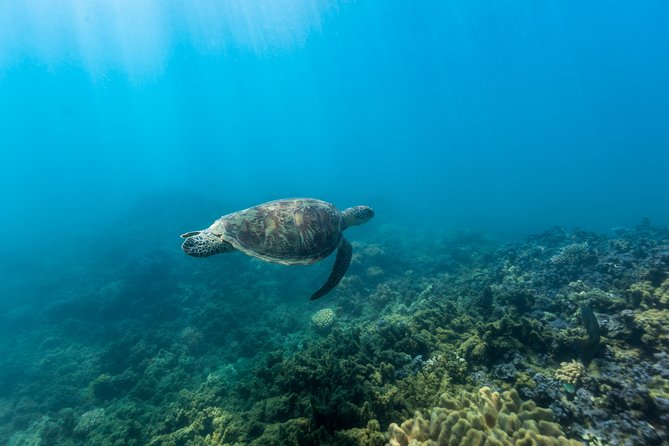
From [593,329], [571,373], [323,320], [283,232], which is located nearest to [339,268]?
[283,232]

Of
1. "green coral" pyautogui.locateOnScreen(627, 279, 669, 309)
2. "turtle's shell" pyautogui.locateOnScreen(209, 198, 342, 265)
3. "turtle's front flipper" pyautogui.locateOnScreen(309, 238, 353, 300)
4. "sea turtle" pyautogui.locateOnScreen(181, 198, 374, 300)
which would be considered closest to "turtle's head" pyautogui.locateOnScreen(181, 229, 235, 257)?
"sea turtle" pyautogui.locateOnScreen(181, 198, 374, 300)

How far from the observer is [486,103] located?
174 metres

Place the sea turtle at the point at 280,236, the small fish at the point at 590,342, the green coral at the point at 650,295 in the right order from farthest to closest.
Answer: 1. the sea turtle at the point at 280,236
2. the green coral at the point at 650,295
3. the small fish at the point at 590,342

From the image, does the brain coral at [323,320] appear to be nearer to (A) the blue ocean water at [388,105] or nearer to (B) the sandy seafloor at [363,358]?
(B) the sandy seafloor at [363,358]

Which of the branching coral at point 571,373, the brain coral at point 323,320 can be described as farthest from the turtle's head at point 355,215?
the branching coral at point 571,373

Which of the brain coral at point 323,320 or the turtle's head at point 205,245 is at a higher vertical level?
the turtle's head at point 205,245

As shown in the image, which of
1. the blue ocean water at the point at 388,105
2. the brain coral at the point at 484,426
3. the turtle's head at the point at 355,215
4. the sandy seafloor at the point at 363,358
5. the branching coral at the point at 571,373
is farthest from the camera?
the blue ocean water at the point at 388,105

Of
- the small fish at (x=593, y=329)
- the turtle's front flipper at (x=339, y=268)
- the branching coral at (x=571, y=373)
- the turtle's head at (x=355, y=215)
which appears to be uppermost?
the turtle's head at (x=355, y=215)

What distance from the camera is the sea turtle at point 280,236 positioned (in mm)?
6520

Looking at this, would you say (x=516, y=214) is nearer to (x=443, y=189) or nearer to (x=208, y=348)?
(x=443, y=189)

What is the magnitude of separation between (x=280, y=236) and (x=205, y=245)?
1.70m

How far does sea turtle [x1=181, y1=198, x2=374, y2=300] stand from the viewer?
6520mm

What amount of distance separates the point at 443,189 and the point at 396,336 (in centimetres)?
8258

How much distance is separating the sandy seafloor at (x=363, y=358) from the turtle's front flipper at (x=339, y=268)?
132cm
